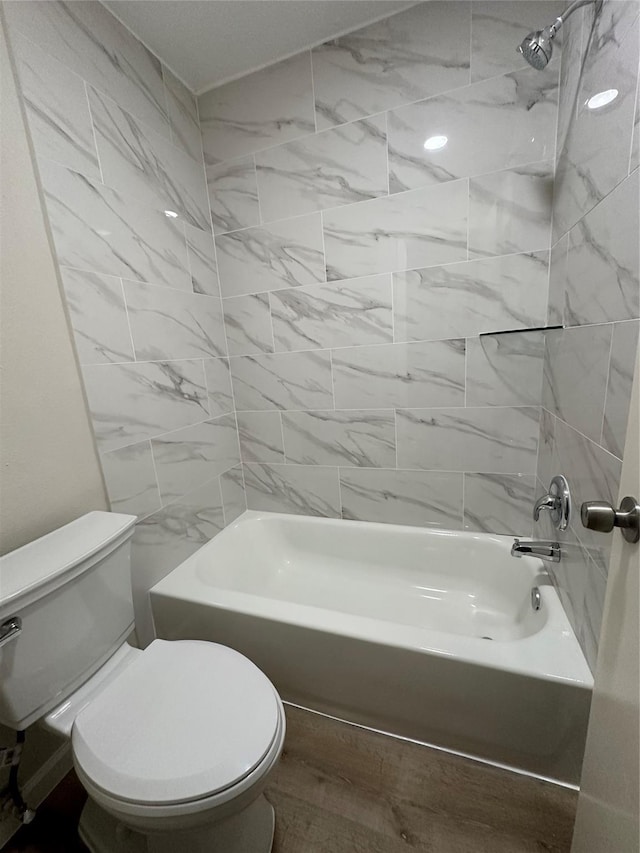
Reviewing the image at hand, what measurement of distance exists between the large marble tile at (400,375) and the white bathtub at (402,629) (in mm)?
634

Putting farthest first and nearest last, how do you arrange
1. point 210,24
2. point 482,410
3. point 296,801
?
point 482,410, point 210,24, point 296,801

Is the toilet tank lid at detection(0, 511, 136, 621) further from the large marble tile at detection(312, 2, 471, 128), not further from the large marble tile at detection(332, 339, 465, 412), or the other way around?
the large marble tile at detection(312, 2, 471, 128)

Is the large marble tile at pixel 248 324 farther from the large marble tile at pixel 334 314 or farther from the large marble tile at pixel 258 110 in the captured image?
the large marble tile at pixel 258 110

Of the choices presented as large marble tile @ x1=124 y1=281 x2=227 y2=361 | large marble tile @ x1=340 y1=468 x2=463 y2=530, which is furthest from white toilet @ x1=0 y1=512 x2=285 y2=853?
large marble tile @ x1=340 y1=468 x2=463 y2=530

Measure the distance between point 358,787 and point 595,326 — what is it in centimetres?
147

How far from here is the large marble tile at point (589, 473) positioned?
0.79m

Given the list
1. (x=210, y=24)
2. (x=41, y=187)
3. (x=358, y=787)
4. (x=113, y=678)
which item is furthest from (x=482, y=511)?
(x=210, y=24)

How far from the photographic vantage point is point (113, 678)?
3.18ft

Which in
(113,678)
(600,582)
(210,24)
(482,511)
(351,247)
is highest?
(210,24)

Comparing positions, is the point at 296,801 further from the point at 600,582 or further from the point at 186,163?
the point at 186,163

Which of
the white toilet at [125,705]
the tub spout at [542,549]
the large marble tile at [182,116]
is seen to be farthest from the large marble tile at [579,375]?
the large marble tile at [182,116]

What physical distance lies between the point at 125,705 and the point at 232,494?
1.06 meters

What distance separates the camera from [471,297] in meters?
1.38

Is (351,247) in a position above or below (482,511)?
above
